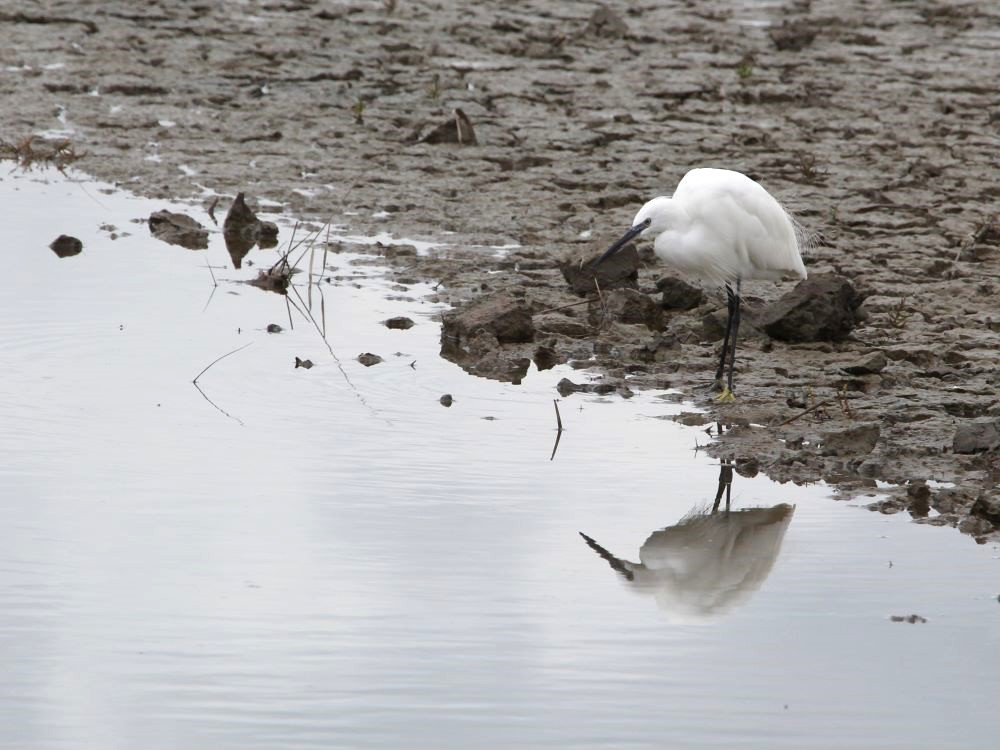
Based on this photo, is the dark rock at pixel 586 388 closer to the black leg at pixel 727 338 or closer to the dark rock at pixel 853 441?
the black leg at pixel 727 338

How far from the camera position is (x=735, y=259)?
7.51 meters

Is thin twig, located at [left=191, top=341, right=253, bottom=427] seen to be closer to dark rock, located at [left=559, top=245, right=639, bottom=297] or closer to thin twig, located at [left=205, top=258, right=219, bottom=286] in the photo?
thin twig, located at [left=205, top=258, right=219, bottom=286]

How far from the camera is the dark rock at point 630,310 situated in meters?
8.07

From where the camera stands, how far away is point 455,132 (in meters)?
11.3

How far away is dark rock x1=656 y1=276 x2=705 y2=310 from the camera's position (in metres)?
8.39

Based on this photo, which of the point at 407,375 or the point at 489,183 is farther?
the point at 489,183

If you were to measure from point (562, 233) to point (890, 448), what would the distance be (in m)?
3.60

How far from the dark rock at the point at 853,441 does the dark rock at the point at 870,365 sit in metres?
1.03

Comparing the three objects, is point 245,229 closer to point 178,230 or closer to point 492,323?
point 178,230

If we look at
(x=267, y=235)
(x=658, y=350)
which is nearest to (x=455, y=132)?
(x=267, y=235)

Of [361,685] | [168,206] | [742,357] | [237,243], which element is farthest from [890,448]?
[168,206]

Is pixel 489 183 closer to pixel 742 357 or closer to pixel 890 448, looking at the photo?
pixel 742 357

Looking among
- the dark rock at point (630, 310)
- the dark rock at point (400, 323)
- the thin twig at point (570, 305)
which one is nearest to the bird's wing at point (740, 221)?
the dark rock at point (630, 310)

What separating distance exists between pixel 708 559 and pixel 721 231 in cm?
238
